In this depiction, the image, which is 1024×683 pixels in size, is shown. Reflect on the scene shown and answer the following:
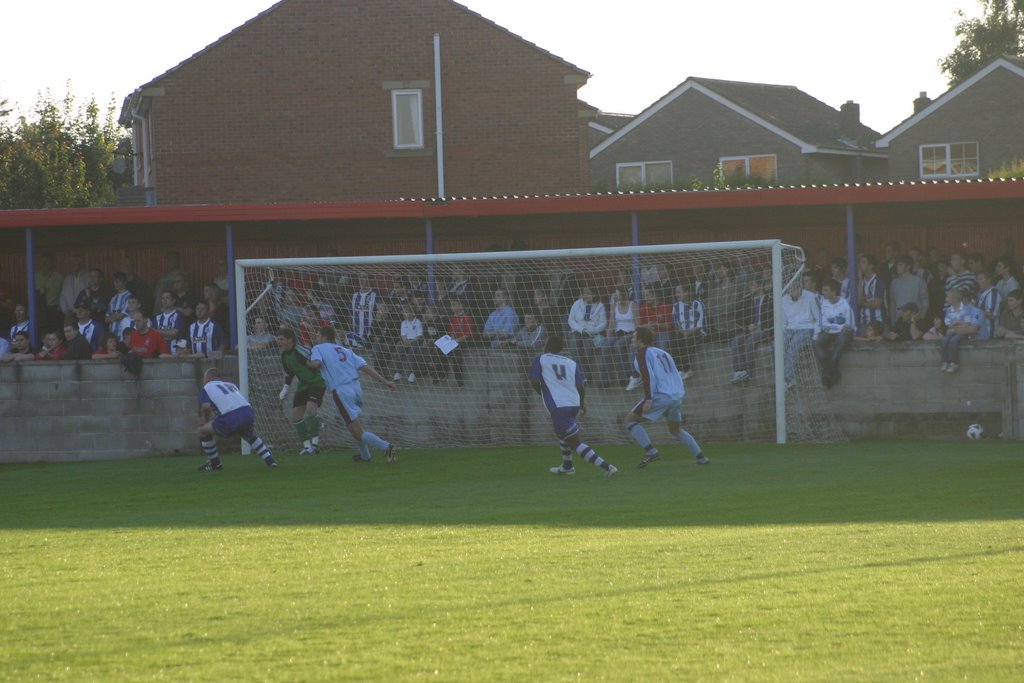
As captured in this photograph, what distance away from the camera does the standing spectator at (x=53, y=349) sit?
1942 centimetres

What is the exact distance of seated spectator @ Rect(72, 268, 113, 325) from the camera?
20.5 meters

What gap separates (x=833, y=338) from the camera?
1775cm

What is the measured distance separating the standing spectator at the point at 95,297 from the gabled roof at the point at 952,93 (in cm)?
3086

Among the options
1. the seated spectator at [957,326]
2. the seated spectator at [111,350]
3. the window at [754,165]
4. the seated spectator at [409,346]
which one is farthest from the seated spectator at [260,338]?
the window at [754,165]

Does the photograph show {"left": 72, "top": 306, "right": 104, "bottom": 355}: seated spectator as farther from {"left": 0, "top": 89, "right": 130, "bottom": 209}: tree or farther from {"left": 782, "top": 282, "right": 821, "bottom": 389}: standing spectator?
{"left": 0, "top": 89, "right": 130, "bottom": 209}: tree

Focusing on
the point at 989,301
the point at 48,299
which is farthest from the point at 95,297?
the point at 989,301

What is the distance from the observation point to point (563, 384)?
14.2 meters

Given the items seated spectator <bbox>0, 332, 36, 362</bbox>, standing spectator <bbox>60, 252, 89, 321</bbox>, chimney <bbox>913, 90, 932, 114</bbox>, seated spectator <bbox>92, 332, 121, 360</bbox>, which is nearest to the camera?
seated spectator <bbox>92, 332, 121, 360</bbox>

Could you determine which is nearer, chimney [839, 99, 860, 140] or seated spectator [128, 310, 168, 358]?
seated spectator [128, 310, 168, 358]

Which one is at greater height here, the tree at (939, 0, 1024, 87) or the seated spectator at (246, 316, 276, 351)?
the tree at (939, 0, 1024, 87)

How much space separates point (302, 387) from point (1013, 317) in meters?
9.14

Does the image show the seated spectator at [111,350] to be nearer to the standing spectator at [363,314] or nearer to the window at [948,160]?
the standing spectator at [363,314]

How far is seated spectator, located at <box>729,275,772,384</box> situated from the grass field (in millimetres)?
3834

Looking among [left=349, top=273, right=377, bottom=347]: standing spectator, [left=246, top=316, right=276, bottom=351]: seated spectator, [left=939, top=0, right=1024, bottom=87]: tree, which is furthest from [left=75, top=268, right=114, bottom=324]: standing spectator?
[left=939, top=0, right=1024, bottom=87]: tree
